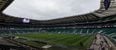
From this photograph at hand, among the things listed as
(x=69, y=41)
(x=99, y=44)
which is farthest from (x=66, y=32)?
(x=99, y=44)

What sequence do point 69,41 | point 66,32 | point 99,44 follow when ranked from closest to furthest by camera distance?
point 99,44, point 69,41, point 66,32

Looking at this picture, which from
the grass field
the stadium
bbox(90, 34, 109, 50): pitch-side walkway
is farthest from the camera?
bbox(90, 34, 109, 50): pitch-side walkway

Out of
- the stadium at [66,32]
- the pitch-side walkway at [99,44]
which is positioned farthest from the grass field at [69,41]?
the pitch-side walkway at [99,44]

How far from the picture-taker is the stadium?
155ft

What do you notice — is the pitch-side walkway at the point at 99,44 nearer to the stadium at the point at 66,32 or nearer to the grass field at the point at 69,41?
the stadium at the point at 66,32

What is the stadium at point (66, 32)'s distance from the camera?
155 feet

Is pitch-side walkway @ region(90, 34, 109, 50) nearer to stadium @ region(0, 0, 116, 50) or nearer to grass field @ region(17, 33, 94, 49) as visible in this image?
stadium @ region(0, 0, 116, 50)

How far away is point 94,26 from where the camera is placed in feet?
311

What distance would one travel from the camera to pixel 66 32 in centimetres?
11369

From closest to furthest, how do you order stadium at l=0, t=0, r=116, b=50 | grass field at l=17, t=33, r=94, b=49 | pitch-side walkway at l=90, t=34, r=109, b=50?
1. stadium at l=0, t=0, r=116, b=50
2. grass field at l=17, t=33, r=94, b=49
3. pitch-side walkway at l=90, t=34, r=109, b=50

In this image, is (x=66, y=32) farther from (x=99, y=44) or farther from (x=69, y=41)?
(x=99, y=44)

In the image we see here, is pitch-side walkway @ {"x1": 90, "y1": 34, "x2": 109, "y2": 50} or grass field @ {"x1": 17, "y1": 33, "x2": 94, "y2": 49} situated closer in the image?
grass field @ {"x1": 17, "y1": 33, "x2": 94, "y2": 49}

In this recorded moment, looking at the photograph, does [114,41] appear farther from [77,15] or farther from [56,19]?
[56,19]

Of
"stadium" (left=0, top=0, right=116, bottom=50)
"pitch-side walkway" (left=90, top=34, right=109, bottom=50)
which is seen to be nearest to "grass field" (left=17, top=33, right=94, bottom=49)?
"stadium" (left=0, top=0, right=116, bottom=50)
